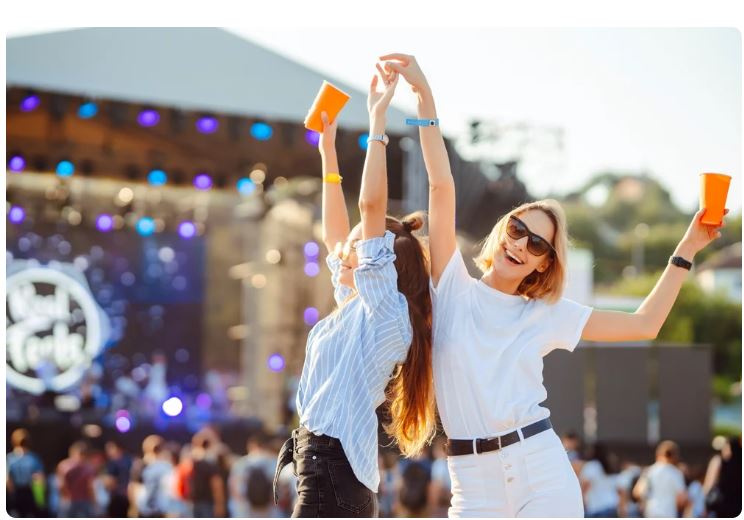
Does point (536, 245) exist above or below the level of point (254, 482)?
above

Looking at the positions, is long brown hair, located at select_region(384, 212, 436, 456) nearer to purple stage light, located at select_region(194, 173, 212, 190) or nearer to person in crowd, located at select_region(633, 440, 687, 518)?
person in crowd, located at select_region(633, 440, 687, 518)

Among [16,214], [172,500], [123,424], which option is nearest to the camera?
[172,500]

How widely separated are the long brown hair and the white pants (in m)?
0.18

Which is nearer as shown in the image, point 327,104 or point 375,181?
point 375,181

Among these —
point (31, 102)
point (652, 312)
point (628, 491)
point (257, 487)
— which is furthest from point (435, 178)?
point (31, 102)

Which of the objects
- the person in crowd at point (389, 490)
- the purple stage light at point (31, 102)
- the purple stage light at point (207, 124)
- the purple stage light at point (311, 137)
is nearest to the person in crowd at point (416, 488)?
the person in crowd at point (389, 490)

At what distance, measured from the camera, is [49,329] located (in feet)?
48.2

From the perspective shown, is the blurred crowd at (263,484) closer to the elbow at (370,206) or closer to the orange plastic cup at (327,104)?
the orange plastic cup at (327,104)

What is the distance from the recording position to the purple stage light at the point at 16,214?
1356 cm

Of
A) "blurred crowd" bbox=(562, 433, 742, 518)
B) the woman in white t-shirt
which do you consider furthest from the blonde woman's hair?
"blurred crowd" bbox=(562, 433, 742, 518)

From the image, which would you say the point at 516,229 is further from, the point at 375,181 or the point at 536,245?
the point at 375,181

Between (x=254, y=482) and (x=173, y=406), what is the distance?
7451mm

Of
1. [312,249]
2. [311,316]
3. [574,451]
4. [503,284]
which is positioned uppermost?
[312,249]

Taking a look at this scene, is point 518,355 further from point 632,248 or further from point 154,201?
point 632,248
